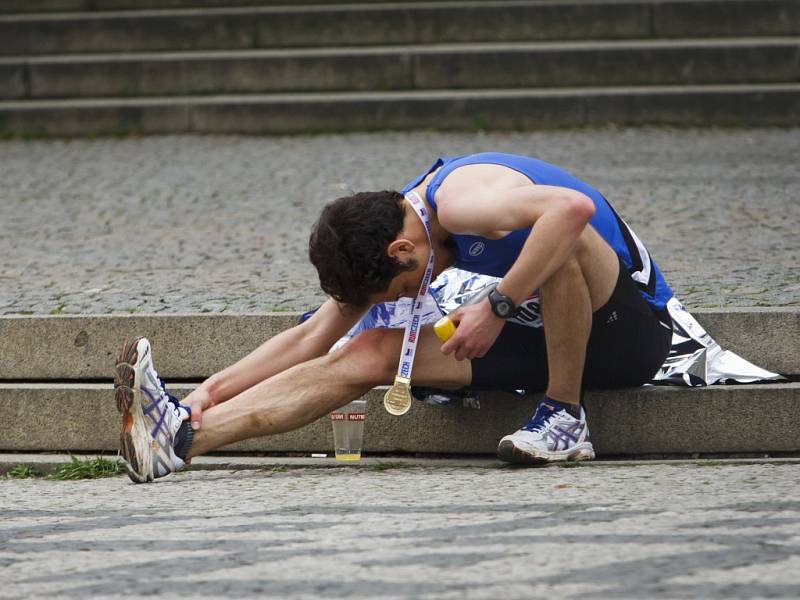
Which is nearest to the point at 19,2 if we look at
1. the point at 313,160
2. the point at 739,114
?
the point at 313,160

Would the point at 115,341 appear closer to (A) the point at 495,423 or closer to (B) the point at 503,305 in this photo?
(A) the point at 495,423

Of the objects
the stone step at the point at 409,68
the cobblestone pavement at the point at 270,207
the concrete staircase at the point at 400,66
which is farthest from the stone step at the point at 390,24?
the cobblestone pavement at the point at 270,207

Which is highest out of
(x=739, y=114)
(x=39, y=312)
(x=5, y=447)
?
(x=739, y=114)

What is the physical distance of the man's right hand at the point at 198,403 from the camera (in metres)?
4.04

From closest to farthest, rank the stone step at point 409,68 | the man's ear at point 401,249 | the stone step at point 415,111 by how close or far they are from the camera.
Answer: the man's ear at point 401,249, the stone step at point 415,111, the stone step at point 409,68

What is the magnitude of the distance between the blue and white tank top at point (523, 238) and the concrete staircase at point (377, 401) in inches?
14.1

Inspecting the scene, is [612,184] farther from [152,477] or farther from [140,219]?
[152,477]

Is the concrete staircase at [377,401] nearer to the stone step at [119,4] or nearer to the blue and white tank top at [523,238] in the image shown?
the blue and white tank top at [523,238]

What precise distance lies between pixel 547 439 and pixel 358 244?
0.81 m

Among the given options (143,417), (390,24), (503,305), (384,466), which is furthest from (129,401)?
(390,24)

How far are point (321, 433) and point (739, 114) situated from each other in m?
6.17

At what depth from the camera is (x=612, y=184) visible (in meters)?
7.54

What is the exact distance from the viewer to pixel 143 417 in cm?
386

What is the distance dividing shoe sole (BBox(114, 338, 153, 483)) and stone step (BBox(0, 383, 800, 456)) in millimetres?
613
